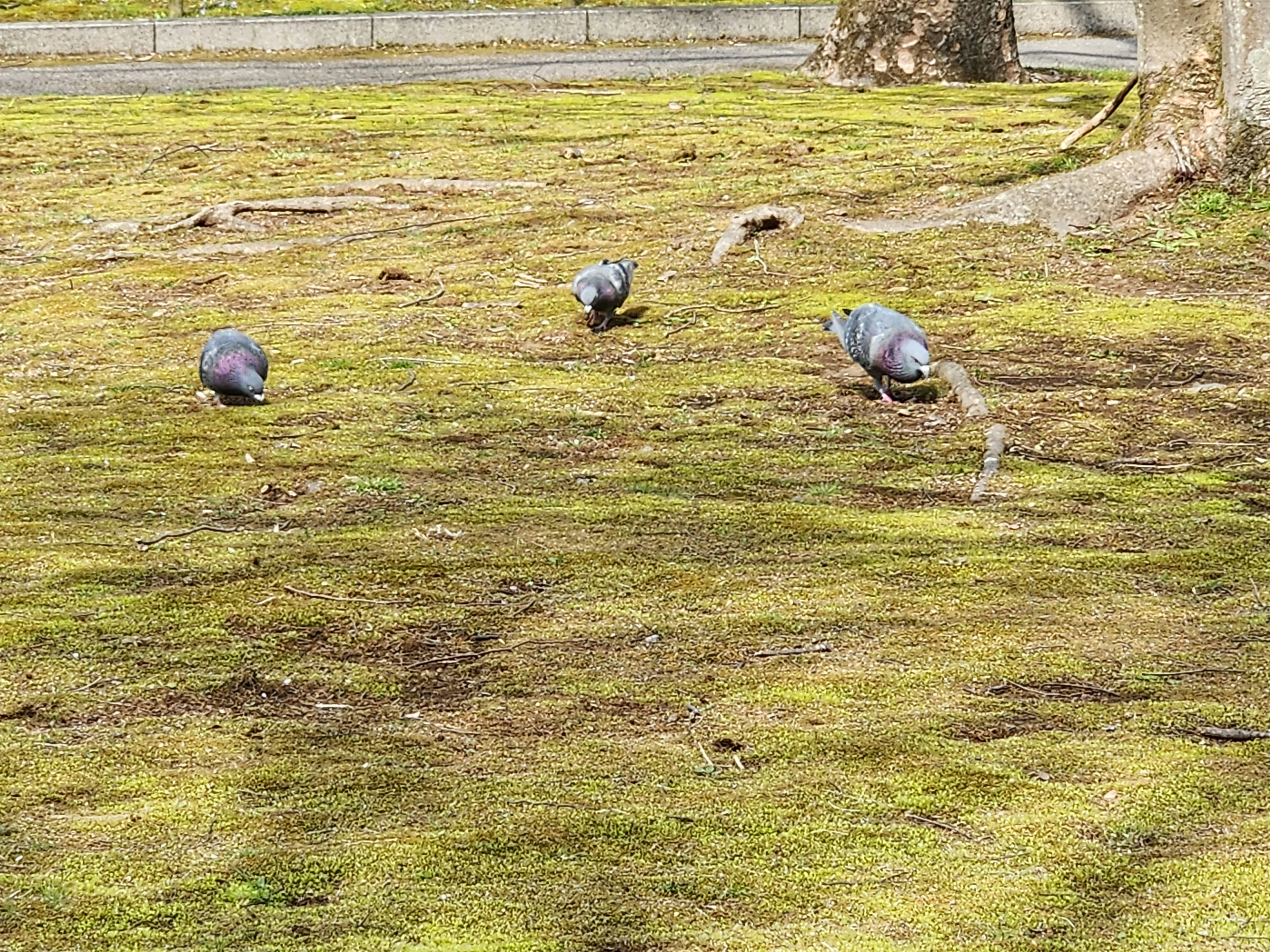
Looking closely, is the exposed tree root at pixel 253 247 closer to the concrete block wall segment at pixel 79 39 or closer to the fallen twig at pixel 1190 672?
the fallen twig at pixel 1190 672

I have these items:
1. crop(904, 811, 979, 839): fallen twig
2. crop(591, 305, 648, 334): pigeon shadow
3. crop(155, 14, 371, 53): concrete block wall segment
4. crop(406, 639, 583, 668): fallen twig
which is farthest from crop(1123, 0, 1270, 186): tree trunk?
crop(155, 14, 371, 53): concrete block wall segment

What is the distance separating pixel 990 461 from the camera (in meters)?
7.20

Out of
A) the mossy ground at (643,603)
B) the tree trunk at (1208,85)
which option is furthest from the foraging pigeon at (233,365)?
the tree trunk at (1208,85)

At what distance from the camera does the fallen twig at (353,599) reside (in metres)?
5.63

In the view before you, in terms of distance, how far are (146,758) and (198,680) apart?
0.53 m

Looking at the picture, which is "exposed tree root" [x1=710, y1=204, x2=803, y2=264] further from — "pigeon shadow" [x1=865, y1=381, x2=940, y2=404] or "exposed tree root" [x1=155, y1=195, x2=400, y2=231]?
"exposed tree root" [x1=155, y1=195, x2=400, y2=231]

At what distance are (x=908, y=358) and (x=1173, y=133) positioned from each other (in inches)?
168

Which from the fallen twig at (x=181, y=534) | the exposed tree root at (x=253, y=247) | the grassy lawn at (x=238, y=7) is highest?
the grassy lawn at (x=238, y=7)

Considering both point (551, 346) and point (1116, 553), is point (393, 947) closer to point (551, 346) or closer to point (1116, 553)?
point (1116, 553)

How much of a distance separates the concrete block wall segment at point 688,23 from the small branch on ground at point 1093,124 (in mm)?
13187

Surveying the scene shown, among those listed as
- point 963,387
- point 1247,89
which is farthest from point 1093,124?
point 963,387

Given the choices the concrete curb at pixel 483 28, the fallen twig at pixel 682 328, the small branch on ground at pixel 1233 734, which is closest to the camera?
the small branch on ground at pixel 1233 734

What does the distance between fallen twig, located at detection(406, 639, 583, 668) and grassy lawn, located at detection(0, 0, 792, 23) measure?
74.6 feet

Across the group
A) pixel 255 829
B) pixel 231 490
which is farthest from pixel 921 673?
pixel 231 490
